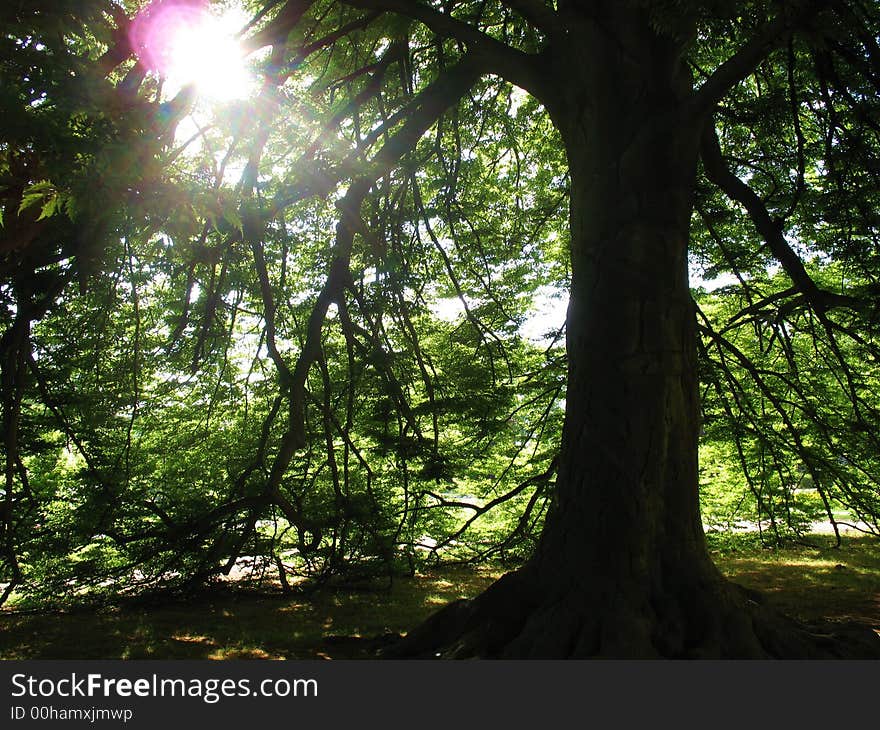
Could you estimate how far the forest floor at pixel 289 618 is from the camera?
179 inches

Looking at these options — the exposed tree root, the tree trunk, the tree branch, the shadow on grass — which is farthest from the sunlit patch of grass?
the tree branch

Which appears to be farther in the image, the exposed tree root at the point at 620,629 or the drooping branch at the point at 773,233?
the drooping branch at the point at 773,233

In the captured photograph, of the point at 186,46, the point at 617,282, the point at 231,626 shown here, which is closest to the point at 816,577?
the point at 617,282

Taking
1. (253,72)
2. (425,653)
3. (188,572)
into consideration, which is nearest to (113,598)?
(188,572)

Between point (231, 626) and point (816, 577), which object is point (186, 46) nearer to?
point (231, 626)

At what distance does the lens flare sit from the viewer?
3166 mm

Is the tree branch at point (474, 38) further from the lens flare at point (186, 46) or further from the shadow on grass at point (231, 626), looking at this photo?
the shadow on grass at point (231, 626)

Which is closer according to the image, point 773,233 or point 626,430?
point 626,430

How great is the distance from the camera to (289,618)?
5871 mm

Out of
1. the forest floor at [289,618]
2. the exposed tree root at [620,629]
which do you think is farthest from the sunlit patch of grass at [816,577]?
the exposed tree root at [620,629]

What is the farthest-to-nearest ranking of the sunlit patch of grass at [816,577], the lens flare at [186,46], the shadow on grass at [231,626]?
the sunlit patch of grass at [816,577] < the shadow on grass at [231,626] < the lens flare at [186,46]

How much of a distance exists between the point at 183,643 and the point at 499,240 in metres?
5.87

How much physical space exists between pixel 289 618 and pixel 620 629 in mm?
3613

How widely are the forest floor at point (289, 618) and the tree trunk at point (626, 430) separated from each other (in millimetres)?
1363
